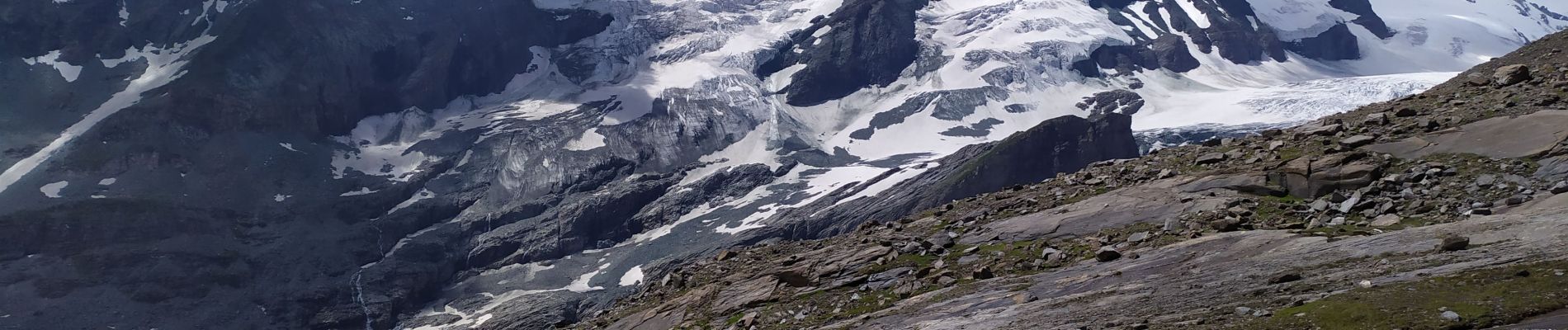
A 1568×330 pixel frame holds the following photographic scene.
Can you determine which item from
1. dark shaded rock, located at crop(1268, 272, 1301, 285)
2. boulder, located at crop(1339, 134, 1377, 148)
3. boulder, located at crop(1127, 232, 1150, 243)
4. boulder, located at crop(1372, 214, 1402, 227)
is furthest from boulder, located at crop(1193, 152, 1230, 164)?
dark shaded rock, located at crop(1268, 272, 1301, 285)

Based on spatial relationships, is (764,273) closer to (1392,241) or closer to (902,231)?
(902,231)

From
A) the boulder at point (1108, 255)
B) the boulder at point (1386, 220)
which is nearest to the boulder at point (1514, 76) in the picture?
the boulder at point (1386, 220)

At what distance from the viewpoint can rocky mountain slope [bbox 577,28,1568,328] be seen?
29.7 m

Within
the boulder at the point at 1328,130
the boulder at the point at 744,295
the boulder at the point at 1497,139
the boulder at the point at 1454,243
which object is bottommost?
the boulder at the point at 744,295

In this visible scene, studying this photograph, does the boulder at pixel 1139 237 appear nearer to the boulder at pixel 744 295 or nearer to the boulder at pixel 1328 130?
the boulder at pixel 1328 130

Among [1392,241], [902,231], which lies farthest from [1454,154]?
[902,231]

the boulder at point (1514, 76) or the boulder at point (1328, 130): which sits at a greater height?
the boulder at point (1514, 76)

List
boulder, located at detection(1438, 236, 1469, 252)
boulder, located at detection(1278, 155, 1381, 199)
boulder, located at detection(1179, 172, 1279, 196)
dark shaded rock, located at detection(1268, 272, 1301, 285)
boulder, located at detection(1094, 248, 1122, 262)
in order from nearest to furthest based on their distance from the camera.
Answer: boulder, located at detection(1438, 236, 1469, 252) < dark shaded rock, located at detection(1268, 272, 1301, 285) < boulder, located at detection(1094, 248, 1122, 262) < boulder, located at detection(1278, 155, 1381, 199) < boulder, located at detection(1179, 172, 1279, 196)

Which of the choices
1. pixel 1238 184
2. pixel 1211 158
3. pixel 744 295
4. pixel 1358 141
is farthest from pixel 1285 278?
pixel 744 295

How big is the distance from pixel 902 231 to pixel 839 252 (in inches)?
188

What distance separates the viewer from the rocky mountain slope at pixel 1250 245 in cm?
2970

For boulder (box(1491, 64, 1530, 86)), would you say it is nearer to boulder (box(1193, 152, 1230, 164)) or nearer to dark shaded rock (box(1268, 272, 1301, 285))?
boulder (box(1193, 152, 1230, 164))

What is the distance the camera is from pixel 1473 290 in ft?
91.1

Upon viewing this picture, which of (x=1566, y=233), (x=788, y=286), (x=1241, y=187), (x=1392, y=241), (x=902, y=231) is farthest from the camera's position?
(x=902, y=231)
